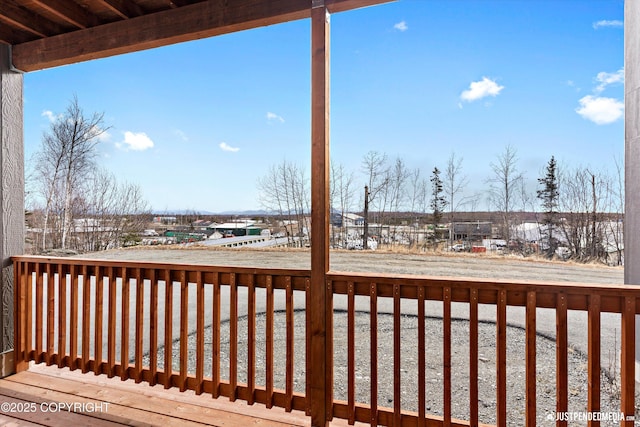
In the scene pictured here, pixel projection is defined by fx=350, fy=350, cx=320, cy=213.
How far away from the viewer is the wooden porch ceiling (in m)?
1.96

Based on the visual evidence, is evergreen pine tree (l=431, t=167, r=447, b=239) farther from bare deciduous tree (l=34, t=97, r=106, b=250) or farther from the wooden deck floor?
bare deciduous tree (l=34, t=97, r=106, b=250)

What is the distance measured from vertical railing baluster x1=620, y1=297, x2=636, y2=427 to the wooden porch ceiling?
1.82m

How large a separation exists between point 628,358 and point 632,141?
1381 mm

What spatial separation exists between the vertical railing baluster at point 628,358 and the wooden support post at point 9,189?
142 inches

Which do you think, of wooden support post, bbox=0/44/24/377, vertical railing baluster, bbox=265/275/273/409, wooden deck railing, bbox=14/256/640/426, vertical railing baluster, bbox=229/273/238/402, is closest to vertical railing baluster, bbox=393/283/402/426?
wooden deck railing, bbox=14/256/640/426

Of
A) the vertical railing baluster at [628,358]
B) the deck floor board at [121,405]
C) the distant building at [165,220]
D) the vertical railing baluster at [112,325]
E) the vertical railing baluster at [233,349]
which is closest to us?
the vertical railing baluster at [628,358]

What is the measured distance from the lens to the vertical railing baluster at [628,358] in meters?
1.45

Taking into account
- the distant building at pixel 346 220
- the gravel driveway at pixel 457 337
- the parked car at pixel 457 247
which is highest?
the distant building at pixel 346 220

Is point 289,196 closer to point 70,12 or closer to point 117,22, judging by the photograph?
point 117,22

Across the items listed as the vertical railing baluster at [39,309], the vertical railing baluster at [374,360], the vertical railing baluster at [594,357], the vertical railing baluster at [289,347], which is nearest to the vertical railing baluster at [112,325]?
the vertical railing baluster at [39,309]

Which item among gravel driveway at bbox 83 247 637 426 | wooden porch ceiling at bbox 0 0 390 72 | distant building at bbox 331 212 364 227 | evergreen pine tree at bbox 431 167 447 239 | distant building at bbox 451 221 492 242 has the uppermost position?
wooden porch ceiling at bbox 0 0 390 72

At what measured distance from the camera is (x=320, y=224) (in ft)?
6.07

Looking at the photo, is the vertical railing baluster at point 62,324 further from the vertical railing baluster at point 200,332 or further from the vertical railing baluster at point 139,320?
the vertical railing baluster at point 200,332

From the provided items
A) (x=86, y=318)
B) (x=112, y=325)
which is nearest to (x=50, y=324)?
(x=86, y=318)
